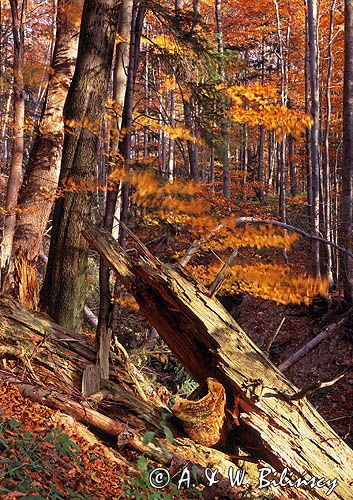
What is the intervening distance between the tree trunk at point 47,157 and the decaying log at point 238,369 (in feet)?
10.8

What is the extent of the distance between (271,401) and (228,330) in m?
0.72

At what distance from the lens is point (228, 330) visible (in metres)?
4.28

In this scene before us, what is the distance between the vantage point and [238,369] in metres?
4.02

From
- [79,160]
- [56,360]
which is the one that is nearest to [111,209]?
[79,160]

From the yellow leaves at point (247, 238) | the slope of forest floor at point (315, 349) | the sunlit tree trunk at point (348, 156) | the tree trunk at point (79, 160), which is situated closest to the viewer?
the tree trunk at point (79, 160)

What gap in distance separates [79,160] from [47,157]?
1.53m

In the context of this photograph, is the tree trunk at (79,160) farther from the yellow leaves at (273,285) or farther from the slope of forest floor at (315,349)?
the yellow leaves at (273,285)

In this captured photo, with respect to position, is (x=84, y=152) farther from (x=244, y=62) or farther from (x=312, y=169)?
(x=312, y=169)

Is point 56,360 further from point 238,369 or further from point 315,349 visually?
point 315,349

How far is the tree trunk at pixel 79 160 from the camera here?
6.18 metres

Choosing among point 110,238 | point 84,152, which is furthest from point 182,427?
point 84,152

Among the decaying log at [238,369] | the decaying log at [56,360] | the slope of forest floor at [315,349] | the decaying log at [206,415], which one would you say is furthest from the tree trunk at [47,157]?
the slope of forest floor at [315,349]

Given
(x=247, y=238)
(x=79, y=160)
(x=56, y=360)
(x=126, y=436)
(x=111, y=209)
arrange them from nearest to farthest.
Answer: (x=126, y=436) < (x=56, y=360) < (x=111, y=209) < (x=79, y=160) < (x=247, y=238)

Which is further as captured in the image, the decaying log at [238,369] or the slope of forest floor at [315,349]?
the slope of forest floor at [315,349]
